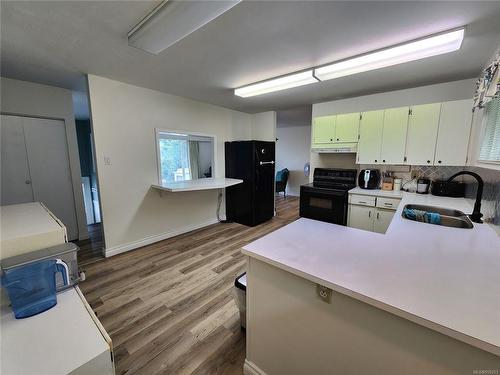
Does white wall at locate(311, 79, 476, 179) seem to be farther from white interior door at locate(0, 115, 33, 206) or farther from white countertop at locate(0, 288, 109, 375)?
white interior door at locate(0, 115, 33, 206)

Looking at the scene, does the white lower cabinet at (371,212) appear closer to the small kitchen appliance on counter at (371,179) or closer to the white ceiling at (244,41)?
the small kitchen appliance on counter at (371,179)

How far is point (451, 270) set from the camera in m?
1.00

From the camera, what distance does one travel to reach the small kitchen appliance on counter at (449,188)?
262 centimetres

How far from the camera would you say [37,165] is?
313 centimetres

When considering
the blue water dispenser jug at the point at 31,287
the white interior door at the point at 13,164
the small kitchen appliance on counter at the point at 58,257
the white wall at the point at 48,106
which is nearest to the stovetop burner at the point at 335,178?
the small kitchen appliance on counter at the point at 58,257

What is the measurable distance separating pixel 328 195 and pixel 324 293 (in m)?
2.39

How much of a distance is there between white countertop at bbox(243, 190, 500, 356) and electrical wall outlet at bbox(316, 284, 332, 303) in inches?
3.6

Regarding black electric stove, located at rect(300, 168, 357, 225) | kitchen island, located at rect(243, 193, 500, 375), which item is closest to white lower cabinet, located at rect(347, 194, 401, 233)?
black electric stove, located at rect(300, 168, 357, 225)

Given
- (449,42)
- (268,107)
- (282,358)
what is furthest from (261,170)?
(282,358)

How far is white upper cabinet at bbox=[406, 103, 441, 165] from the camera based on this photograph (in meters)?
2.66

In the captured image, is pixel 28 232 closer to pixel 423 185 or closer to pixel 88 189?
pixel 423 185

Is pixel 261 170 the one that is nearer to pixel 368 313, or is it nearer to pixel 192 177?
pixel 192 177

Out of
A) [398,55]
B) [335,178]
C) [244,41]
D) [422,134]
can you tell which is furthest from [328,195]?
[244,41]

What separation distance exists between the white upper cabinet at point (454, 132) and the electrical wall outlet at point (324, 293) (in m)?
2.79
